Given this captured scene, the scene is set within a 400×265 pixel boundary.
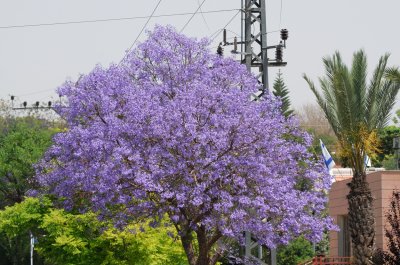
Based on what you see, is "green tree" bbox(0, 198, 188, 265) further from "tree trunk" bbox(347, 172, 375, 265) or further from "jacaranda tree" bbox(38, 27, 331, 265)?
"jacaranda tree" bbox(38, 27, 331, 265)

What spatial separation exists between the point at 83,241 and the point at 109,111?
15.1 m

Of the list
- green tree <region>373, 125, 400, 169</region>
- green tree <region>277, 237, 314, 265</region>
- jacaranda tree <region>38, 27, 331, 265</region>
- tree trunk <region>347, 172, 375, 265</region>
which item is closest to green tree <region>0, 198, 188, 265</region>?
tree trunk <region>347, 172, 375, 265</region>


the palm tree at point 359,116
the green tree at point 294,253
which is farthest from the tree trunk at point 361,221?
the green tree at point 294,253

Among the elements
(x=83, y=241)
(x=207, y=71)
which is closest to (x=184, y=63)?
(x=207, y=71)

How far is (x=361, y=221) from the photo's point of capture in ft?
108

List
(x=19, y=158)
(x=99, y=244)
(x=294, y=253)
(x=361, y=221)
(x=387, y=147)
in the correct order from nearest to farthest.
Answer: (x=361, y=221), (x=99, y=244), (x=294, y=253), (x=19, y=158), (x=387, y=147)

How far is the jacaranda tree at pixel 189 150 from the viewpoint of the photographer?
2838 centimetres

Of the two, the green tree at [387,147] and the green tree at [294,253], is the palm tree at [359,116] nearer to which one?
the green tree at [294,253]

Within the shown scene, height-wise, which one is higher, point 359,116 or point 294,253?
point 359,116

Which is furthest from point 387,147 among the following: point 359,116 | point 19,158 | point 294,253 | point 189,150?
point 189,150

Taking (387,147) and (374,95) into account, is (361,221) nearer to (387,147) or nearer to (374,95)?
(374,95)

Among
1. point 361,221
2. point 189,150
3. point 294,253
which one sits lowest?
point 361,221

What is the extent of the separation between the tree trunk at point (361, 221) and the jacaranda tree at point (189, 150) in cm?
190

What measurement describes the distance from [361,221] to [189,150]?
7.46 metres
